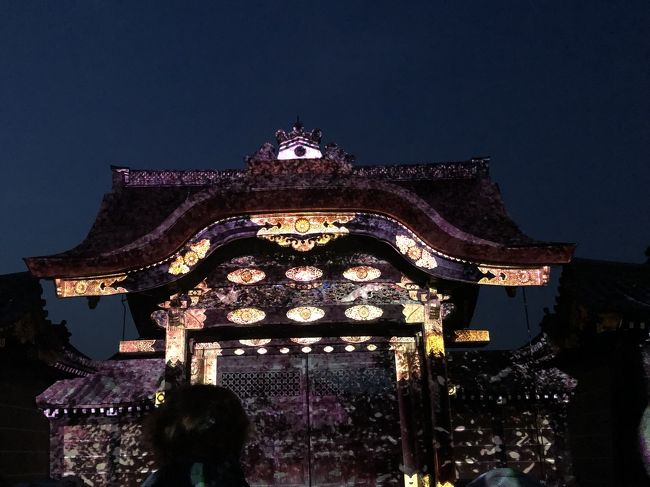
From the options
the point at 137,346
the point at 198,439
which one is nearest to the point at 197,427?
the point at 198,439

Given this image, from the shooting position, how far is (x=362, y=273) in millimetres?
8922

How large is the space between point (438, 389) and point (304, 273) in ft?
8.03

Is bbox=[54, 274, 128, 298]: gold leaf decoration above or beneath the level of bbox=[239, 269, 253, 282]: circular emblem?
beneath

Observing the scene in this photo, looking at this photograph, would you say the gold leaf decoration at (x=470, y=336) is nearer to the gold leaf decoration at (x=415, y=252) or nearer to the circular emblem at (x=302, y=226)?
the gold leaf decoration at (x=415, y=252)

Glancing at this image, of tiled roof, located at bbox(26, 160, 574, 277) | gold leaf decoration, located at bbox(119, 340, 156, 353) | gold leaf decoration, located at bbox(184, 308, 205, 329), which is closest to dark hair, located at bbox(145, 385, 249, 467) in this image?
tiled roof, located at bbox(26, 160, 574, 277)

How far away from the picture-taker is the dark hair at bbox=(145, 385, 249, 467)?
9.50 ft

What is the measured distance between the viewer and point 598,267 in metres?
8.27

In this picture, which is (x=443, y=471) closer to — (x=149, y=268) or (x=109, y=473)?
(x=149, y=268)

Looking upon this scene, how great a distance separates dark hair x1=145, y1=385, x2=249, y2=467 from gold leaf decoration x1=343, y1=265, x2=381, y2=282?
594 cm

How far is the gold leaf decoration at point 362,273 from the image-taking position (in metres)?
8.91

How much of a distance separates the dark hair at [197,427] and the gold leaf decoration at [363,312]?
5729 mm

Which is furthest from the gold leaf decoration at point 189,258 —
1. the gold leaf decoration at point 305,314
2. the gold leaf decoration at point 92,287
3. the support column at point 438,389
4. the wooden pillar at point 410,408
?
the wooden pillar at point 410,408

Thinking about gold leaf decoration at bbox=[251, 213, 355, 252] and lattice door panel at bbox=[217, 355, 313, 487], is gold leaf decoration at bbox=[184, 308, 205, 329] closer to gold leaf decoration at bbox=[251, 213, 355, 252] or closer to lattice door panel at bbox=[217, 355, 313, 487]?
lattice door panel at bbox=[217, 355, 313, 487]

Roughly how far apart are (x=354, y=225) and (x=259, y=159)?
5.93 ft
